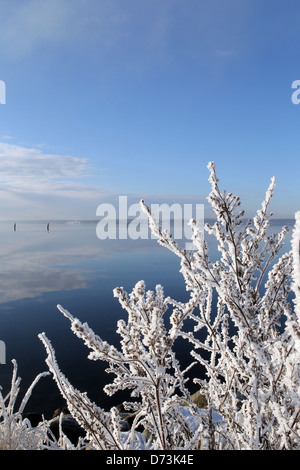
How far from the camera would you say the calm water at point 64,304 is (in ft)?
30.6

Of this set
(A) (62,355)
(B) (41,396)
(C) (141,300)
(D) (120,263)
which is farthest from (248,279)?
(D) (120,263)

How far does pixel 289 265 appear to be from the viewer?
2.34m

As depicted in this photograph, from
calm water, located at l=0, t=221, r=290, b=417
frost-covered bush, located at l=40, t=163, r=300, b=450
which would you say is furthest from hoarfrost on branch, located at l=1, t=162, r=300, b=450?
calm water, located at l=0, t=221, r=290, b=417

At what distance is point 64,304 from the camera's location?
46.6 ft

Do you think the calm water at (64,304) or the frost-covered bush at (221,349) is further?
the calm water at (64,304)

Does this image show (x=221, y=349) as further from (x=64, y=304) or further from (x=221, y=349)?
(x=64, y=304)

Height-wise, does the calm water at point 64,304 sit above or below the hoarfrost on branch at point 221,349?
below

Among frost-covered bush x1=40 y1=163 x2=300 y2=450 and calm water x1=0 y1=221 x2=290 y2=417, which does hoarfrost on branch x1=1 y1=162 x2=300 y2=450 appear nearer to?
frost-covered bush x1=40 y1=163 x2=300 y2=450

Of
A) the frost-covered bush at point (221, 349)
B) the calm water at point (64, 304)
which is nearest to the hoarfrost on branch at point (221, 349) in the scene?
the frost-covered bush at point (221, 349)

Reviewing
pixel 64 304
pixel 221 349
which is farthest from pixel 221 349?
pixel 64 304

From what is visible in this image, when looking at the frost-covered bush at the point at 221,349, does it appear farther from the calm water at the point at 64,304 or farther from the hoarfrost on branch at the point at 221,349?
the calm water at the point at 64,304

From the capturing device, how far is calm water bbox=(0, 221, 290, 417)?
9.34 meters

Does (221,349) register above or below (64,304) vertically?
above
